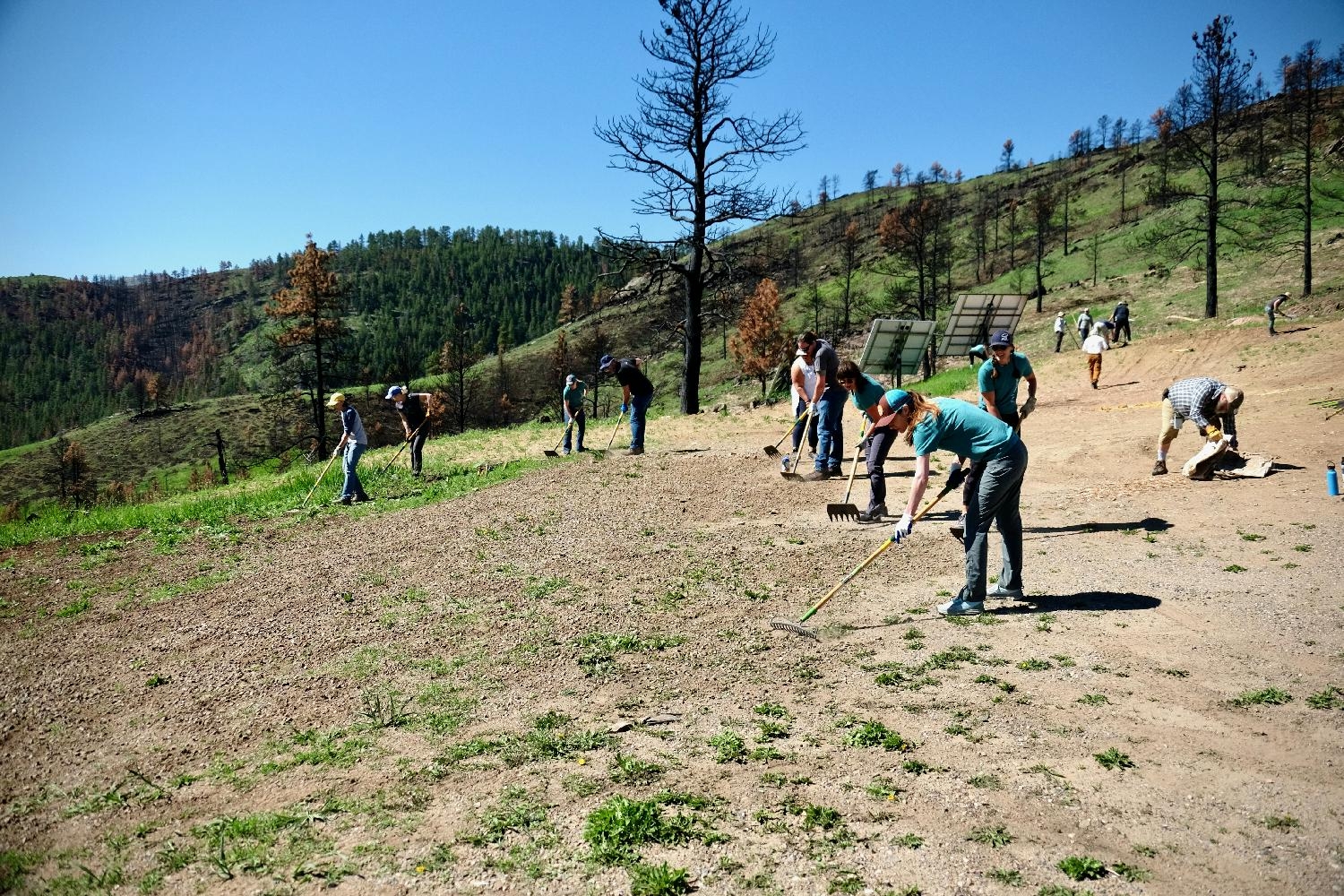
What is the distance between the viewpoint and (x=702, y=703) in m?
6.21

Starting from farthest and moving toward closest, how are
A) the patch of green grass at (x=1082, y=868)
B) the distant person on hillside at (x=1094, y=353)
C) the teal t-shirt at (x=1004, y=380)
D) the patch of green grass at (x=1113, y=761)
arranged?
the distant person on hillside at (x=1094, y=353) → the teal t-shirt at (x=1004, y=380) → the patch of green grass at (x=1113, y=761) → the patch of green grass at (x=1082, y=868)

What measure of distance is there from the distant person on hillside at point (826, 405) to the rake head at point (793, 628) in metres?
5.32

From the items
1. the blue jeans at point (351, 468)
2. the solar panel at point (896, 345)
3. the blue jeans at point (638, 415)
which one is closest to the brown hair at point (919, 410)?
the blue jeans at point (638, 415)

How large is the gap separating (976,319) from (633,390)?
13.7 m

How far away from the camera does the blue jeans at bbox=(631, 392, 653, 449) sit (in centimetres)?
1728

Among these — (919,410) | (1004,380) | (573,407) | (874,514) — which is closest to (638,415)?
(573,407)

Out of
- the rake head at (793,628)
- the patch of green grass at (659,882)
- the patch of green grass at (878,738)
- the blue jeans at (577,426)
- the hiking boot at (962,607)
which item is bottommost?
the patch of green grass at (659,882)

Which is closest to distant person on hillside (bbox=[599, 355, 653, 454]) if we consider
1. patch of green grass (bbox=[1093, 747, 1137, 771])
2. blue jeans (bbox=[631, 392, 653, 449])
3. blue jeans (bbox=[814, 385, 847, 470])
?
blue jeans (bbox=[631, 392, 653, 449])

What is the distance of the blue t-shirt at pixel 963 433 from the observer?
7129 mm

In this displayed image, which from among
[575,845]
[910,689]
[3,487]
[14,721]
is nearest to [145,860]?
[575,845]

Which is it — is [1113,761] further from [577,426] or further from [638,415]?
[577,426]

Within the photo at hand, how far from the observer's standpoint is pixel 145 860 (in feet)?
14.7

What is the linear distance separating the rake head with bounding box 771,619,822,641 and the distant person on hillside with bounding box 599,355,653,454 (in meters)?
8.96

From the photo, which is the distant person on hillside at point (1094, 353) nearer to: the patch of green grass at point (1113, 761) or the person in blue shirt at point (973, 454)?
the person in blue shirt at point (973, 454)
